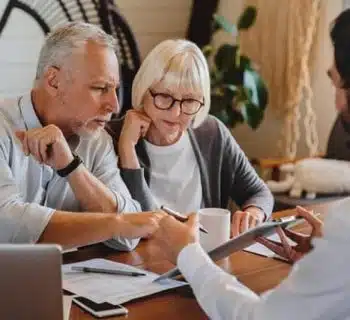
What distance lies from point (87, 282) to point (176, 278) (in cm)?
20

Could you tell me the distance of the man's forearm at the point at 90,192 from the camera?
76.6 inches

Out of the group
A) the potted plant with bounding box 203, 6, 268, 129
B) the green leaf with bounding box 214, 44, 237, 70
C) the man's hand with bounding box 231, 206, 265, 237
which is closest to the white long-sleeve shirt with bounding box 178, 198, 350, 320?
the man's hand with bounding box 231, 206, 265, 237

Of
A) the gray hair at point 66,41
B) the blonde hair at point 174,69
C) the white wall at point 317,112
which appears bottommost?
the white wall at point 317,112

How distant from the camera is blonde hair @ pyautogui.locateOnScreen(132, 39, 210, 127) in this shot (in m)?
2.30

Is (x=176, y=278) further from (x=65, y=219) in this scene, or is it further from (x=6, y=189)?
(x=6, y=189)

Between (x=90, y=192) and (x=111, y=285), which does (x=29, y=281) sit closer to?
(x=111, y=285)

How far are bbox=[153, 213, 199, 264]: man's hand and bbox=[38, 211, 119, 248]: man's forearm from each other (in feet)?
0.49

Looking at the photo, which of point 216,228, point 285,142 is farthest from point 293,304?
point 285,142

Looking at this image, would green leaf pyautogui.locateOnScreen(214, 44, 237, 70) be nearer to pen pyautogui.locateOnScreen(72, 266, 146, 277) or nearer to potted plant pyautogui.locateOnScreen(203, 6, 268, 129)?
potted plant pyautogui.locateOnScreen(203, 6, 268, 129)

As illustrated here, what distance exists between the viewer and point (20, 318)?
3.84ft

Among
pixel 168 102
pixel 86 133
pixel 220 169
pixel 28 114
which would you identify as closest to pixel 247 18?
pixel 220 169

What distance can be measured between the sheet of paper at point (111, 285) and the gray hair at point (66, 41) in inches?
23.6

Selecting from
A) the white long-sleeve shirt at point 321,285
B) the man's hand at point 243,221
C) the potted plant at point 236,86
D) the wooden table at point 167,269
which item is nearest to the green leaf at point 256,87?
the potted plant at point 236,86

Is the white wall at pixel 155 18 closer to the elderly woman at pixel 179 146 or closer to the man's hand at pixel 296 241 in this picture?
the elderly woman at pixel 179 146
